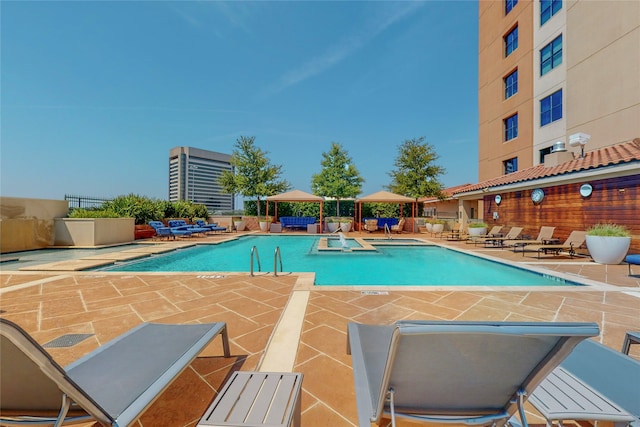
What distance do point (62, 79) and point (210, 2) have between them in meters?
12.9

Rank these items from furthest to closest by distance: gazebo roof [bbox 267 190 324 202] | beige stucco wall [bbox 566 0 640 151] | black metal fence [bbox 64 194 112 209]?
gazebo roof [bbox 267 190 324 202]
black metal fence [bbox 64 194 112 209]
beige stucco wall [bbox 566 0 640 151]

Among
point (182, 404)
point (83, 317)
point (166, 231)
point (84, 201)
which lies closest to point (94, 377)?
point (182, 404)

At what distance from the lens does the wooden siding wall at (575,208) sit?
7324 millimetres

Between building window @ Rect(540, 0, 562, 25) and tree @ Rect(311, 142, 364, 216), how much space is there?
13.5 meters

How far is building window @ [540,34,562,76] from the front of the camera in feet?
42.8

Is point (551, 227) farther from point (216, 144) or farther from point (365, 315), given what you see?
point (216, 144)

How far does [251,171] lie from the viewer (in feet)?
59.2

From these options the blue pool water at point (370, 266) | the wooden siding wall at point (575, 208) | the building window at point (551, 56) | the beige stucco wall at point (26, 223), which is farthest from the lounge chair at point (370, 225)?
the beige stucco wall at point (26, 223)

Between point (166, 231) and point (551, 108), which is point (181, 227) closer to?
point (166, 231)

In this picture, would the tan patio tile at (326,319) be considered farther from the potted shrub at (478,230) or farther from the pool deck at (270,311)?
the potted shrub at (478,230)

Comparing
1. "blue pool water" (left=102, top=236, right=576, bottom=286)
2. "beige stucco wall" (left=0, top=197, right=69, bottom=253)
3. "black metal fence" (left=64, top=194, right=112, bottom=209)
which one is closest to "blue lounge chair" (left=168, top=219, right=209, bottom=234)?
"blue pool water" (left=102, top=236, right=576, bottom=286)

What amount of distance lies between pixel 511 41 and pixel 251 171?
60.7 ft

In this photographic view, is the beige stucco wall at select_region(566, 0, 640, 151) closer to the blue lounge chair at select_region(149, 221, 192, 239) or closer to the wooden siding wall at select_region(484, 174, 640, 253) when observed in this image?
the wooden siding wall at select_region(484, 174, 640, 253)

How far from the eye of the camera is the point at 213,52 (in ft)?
66.1
